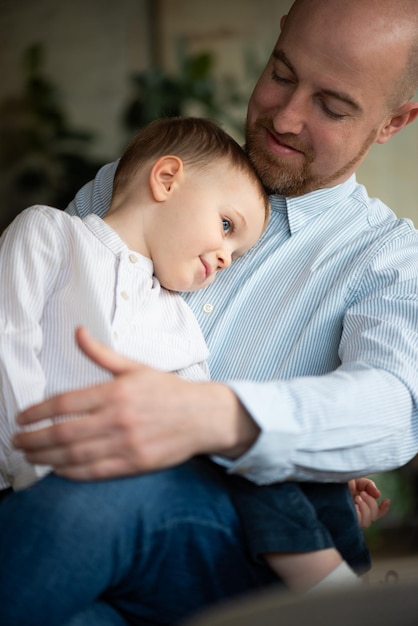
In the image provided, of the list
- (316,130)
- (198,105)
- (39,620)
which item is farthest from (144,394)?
(198,105)

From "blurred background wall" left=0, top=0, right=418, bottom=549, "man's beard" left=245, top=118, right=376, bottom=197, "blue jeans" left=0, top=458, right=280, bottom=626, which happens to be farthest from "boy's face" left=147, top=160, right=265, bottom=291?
"blurred background wall" left=0, top=0, right=418, bottom=549

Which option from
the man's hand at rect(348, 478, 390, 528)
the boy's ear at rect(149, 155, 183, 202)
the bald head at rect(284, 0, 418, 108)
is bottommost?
the man's hand at rect(348, 478, 390, 528)

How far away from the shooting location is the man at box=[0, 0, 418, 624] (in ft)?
4.20

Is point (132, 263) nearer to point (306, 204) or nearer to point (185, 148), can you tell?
point (185, 148)

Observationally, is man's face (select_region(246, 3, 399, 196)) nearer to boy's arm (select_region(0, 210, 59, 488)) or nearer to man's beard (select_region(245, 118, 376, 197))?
man's beard (select_region(245, 118, 376, 197))

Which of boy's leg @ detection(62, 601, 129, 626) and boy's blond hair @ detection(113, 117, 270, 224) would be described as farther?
boy's blond hair @ detection(113, 117, 270, 224)

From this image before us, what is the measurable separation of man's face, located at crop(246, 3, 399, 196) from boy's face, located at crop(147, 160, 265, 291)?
0.23 meters

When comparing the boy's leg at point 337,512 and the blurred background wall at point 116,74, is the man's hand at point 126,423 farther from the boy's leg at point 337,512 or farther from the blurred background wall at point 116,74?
the blurred background wall at point 116,74

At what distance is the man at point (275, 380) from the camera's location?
4.20ft

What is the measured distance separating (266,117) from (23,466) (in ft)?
3.56

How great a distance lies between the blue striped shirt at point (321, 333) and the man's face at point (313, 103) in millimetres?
79

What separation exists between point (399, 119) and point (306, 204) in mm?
409

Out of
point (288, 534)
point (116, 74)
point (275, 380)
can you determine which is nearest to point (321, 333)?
point (275, 380)

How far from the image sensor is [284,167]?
6.52 ft
